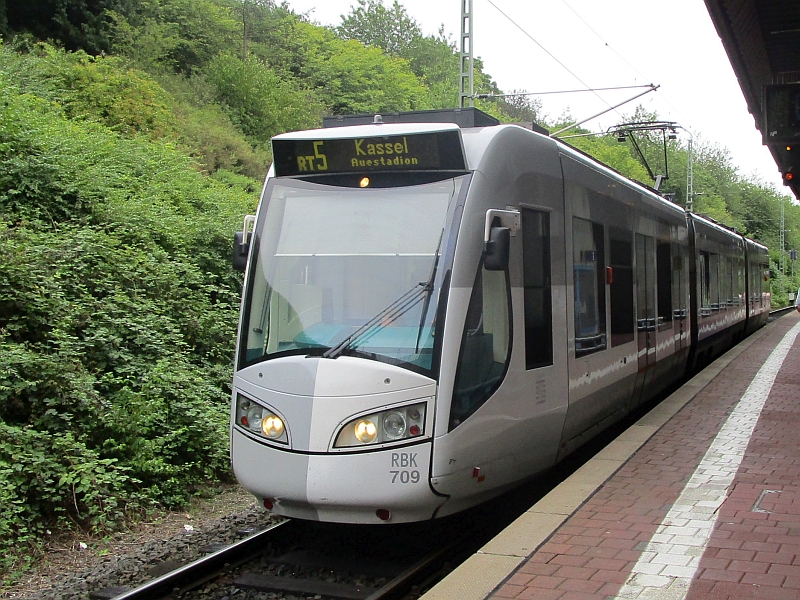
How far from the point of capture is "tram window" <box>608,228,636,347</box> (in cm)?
921

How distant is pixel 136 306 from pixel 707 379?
9180 millimetres

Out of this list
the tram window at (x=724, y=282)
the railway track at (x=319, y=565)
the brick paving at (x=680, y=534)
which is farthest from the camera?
the tram window at (x=724, y=282)

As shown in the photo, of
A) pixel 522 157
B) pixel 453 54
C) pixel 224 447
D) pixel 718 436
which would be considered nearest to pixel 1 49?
pixel 224 447

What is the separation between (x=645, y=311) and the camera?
35.4 feet

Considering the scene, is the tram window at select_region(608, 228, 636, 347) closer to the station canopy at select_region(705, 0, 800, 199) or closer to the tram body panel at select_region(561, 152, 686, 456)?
the tram body panel at select_region(561, 152, 686, 456)

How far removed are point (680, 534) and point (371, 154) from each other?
3.38m

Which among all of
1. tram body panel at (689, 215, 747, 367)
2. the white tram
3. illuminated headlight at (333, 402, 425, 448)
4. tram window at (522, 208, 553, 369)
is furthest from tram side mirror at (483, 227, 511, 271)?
tram body panel at (689, 215, 747, 367)

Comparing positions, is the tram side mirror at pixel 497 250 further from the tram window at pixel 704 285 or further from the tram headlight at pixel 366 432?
the tram window at pixel 704 285

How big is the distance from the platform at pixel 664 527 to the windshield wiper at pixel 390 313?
1598 millimetres

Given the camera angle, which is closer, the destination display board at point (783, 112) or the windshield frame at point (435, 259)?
the windshield frame at point (435, 259)

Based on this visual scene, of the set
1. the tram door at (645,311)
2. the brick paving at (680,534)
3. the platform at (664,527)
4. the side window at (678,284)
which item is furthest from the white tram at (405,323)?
the side window at (678,284)

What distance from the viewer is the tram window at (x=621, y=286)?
9.21 meters

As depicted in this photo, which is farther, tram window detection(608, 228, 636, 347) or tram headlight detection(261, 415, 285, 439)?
tram window detection(608, 228, 636, 347)

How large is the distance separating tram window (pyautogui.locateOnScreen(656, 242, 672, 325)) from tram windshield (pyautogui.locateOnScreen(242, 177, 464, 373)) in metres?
6.43
